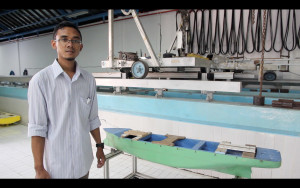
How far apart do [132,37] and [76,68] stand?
4952mm

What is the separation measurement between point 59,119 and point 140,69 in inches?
63.6

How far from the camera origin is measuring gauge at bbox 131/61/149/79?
2.62 m

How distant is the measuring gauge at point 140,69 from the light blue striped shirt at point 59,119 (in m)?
1.39

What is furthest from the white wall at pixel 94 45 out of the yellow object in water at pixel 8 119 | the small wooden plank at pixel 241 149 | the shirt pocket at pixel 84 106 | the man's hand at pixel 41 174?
the man's hand at pixel 41 174

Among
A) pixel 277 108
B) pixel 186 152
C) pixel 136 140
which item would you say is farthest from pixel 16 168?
pixel 277 108

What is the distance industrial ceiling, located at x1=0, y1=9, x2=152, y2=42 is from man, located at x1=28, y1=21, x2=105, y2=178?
4589mm

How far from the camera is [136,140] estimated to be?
81.2 inches

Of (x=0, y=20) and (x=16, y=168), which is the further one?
(x=0, y=20)

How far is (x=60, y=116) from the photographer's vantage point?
1.21 m

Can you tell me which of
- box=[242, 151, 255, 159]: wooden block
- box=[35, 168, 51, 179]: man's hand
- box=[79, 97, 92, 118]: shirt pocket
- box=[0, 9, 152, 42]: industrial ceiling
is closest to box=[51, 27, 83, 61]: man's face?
box=[79, 97, 92, 118]: shirt pocket

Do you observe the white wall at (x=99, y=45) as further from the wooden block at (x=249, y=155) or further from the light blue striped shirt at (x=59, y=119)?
the light blue striped shirt at (x=59, y=119)

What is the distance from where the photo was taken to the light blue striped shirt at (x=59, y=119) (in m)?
1.16

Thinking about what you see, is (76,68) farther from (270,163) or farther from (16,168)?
(16,168)

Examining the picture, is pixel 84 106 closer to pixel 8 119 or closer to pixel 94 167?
pixel 94 167
